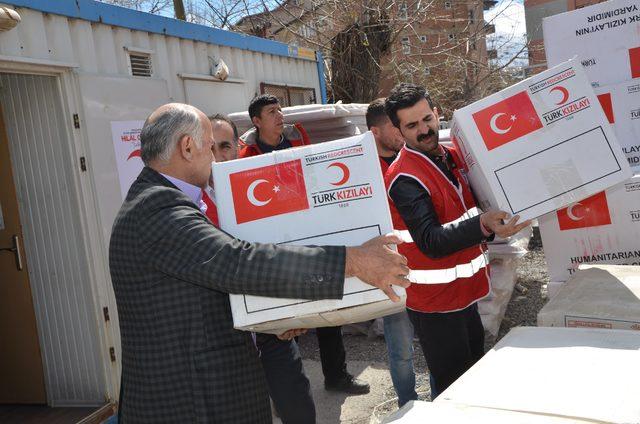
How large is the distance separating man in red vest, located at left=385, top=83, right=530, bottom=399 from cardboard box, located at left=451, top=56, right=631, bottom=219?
0.25 meters

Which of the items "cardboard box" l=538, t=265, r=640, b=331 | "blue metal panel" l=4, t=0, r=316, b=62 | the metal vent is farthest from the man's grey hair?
the metal vent

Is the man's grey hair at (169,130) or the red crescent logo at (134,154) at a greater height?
the red crescent logo at (134,154)

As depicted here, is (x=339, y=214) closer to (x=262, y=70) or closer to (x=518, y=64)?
(x=262, y=70)

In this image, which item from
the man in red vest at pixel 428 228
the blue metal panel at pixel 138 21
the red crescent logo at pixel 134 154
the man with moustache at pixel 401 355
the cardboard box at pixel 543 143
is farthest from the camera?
the red crescent logo at pixel 134 154

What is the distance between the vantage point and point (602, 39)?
2.40 metres

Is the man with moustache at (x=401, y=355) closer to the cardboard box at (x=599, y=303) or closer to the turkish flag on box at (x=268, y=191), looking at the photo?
the cardboard box at (x=599, y=303)

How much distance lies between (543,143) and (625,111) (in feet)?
2.07

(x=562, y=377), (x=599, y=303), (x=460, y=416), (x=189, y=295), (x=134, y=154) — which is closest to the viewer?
(x=460, y=416)

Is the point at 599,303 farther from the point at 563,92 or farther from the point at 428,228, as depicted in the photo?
the point at 563,92

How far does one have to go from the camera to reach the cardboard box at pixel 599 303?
1.70m

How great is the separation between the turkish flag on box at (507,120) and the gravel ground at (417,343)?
210cm

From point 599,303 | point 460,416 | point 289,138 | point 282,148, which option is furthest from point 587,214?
point 289,138

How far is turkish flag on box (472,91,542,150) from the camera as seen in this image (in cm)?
202

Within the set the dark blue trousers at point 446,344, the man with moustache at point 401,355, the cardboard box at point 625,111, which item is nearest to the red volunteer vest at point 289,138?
the man with moustache at point 401,355
